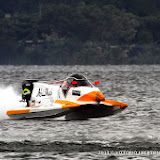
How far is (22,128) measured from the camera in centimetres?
2205

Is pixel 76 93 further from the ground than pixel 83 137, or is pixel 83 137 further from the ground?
pixel 76 93

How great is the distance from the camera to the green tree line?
166 meters

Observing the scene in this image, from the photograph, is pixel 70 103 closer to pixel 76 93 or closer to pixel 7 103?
pixel 76 93

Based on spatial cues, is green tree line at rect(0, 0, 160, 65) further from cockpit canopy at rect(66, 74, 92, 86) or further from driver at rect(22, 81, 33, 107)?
cockpit canopy at rect(66, 74, 92, 86)

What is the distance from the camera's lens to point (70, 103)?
2350 cm

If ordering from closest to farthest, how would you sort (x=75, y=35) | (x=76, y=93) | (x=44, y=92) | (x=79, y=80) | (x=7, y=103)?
(x=76, y=93) → (x=79, y=80) → (x=44, y=92) → (x=7, y=103) → (x=75, y=35)

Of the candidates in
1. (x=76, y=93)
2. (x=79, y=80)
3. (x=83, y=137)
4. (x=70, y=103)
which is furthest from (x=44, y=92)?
(x=83, y=137)

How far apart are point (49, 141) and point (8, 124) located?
4618 mm

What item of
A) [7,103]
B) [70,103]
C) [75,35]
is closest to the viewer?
[70,103]

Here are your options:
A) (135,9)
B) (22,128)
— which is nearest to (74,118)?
(22,128)

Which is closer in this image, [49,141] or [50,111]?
[49,141]

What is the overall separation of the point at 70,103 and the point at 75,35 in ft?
497

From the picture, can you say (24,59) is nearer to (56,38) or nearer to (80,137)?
(56,38)

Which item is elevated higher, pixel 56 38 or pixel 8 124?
pixel 56 38
